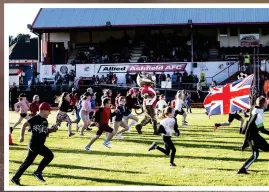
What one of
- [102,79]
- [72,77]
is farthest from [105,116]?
[72,77]

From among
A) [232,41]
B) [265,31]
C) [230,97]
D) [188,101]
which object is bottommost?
[188,101]

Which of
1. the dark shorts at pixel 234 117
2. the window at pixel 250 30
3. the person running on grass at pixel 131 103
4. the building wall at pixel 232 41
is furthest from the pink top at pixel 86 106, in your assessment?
the window at pixel 250 30

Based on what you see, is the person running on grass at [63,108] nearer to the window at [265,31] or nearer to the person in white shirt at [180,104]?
the person in white shirt at [180,104]

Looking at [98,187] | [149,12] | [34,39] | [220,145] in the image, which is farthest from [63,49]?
[220,145]

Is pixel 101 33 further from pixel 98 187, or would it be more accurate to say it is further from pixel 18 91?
pixel 98 187

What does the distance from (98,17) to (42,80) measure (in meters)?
1.60

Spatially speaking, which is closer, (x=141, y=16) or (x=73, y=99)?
(x=141, y=16)

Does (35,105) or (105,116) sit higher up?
(35,105)

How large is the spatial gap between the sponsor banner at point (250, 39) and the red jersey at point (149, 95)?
1991 mm

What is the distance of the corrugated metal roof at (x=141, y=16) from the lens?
11344 millimetres

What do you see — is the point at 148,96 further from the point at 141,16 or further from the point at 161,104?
the point at 141,16

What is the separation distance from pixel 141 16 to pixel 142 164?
255 centimetres

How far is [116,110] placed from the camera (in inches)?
540

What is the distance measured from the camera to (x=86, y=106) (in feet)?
46.7
